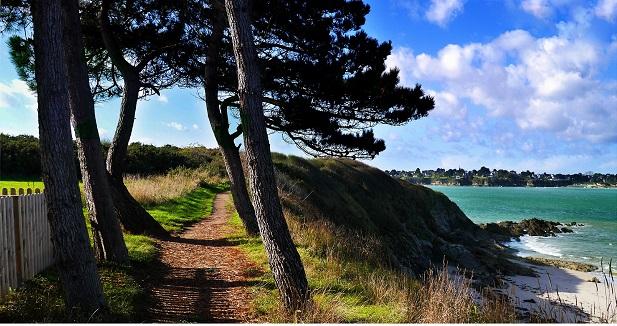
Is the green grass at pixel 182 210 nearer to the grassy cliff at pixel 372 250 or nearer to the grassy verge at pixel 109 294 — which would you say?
the grassy cliff at pixel 372 250

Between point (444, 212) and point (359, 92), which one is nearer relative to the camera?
point (359, 92)

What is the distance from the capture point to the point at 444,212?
135 ft

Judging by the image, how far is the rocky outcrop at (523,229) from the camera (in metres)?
41.5

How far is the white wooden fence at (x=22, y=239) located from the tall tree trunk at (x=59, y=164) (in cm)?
127

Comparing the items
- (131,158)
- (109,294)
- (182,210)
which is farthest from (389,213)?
(109,294)

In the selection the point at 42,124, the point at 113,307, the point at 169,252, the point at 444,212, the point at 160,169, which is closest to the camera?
the point at 42,124

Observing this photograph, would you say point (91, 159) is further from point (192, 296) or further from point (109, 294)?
point (192, 296)

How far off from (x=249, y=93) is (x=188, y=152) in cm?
3864

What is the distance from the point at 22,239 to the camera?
7.23 meters

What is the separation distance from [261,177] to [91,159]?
3762 millimetres

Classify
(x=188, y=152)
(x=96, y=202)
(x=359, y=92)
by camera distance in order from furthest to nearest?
(x=188, y=152) → (x=359, y=92) → (x=96, y=202)

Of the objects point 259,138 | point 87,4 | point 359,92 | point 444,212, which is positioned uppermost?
point 87,4

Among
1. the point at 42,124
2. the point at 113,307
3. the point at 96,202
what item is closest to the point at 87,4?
the point at 96,202

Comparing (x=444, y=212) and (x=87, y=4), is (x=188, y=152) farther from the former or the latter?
(x=87, y=4)
